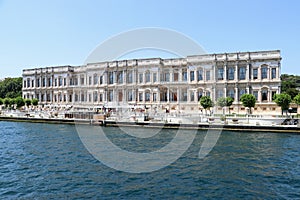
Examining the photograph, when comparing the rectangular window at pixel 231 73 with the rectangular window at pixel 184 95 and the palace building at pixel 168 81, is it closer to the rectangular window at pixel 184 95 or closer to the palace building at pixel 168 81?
the palace building at pixel 168 81

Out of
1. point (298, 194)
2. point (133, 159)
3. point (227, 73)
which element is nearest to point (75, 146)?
point (133, 159)

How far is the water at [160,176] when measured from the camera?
35.1ft

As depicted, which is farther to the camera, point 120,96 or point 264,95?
point 120,96

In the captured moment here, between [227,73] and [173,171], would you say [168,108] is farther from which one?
[173,171]

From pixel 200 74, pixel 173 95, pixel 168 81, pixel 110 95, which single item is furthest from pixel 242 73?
pixel 110 95

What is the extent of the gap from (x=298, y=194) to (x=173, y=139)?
13.5 metres

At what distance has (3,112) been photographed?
48875mm

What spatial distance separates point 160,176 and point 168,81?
3789 cm

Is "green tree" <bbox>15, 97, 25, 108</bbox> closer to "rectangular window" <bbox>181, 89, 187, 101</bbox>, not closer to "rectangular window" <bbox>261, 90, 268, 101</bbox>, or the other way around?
"rectangular window" <bbox>181, 89, 187, 101</bbox>

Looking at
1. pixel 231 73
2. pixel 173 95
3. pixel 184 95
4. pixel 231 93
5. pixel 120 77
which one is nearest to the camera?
pixel 231 93

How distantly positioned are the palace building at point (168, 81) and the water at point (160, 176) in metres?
24.3

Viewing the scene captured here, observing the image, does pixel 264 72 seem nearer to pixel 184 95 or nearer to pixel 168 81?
pixel 184 95

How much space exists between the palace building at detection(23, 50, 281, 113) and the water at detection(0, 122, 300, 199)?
79.8 feet

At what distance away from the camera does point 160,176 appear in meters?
12.8
